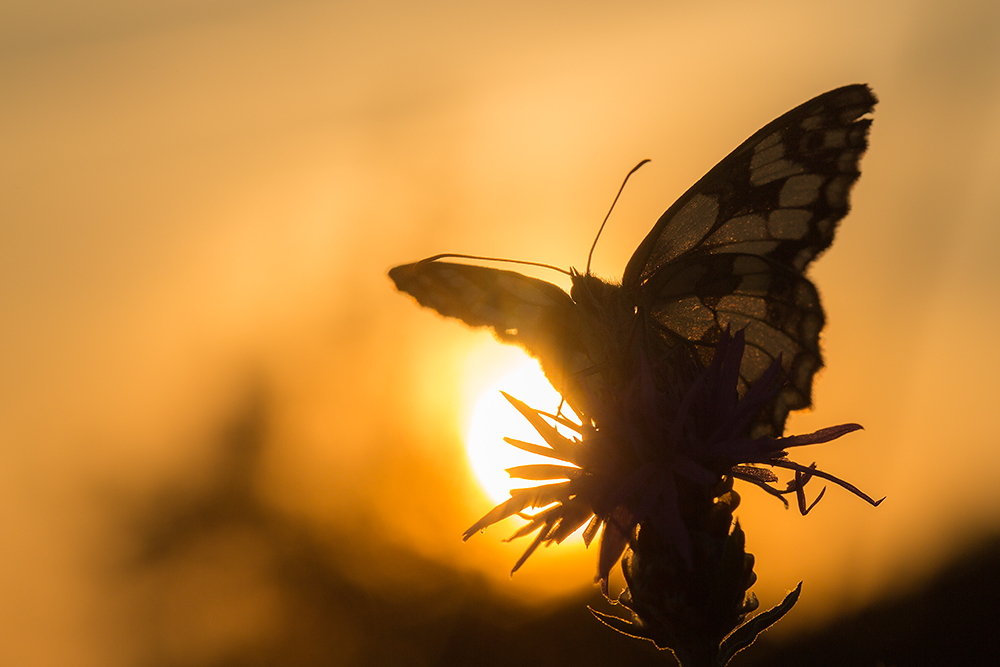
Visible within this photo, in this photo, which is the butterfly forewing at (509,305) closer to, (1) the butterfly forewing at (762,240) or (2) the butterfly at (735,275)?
(2) the butterfly at (735,275)

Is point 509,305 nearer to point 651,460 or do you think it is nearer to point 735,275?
point 735,275

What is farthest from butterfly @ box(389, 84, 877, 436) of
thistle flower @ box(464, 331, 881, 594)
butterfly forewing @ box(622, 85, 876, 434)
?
thistle flower @ box(464, 331, 881, 594)

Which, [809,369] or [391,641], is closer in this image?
[809,369]

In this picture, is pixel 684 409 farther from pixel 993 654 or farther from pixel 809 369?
pixel 993 654

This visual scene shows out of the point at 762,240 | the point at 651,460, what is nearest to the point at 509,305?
the point at 762,240

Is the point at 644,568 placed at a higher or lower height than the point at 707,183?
lower

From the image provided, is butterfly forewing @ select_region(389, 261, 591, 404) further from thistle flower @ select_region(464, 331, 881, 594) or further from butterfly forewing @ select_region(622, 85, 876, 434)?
thistle flower @ select_region(464, 331, 881, 594)

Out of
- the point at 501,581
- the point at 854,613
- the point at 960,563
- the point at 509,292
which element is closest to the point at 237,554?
the point at 501,581

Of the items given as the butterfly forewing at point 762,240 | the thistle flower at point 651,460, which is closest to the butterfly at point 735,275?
the butterfly forewing at point 762,240
